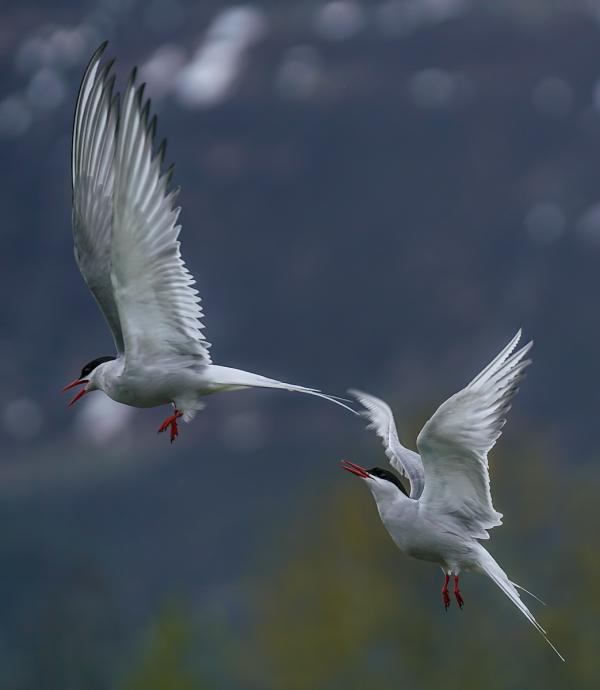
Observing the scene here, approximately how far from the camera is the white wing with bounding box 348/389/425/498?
185 inches

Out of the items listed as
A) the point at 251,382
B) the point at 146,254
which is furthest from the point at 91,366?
the point at 251,382

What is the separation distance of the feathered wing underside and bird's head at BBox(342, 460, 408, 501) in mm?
658

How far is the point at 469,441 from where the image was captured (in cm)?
416

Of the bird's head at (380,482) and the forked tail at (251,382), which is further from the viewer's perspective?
the bird's head at (380,482)

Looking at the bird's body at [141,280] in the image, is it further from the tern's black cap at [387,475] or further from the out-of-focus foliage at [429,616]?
the out-of-focus foliage at [429,616]

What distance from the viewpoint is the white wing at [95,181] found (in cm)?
470

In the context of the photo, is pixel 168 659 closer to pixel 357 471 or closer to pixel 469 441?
pixel 357 471

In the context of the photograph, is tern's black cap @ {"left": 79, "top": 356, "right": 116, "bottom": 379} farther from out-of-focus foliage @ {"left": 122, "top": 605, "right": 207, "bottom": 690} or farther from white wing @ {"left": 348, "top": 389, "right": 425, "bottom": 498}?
out-of-focus foliage @ {"left": 122, "top": 605, "right": 207, "bottom": 690}

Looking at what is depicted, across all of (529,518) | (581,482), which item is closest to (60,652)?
(529,518)

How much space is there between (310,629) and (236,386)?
785cm

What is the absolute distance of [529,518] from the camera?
1161 cm

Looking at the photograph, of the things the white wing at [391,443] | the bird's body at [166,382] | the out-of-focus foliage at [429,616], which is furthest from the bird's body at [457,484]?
the out-of-focus foliage at [429,616]

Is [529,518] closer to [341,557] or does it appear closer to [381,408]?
[341,557]

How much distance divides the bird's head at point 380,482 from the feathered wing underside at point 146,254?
0.66 m
